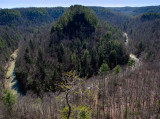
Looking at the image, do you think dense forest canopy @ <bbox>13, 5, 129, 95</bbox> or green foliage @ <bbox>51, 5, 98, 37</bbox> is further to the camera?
green foliage @ <bbox>51, 5, 98, 37</bbox>

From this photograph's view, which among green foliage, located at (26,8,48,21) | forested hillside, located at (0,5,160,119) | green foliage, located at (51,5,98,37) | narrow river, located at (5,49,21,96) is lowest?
narrow river, located at (5,49,21,96)

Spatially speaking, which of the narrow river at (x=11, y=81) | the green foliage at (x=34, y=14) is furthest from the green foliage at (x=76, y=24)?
the green foliage at (x=34, y=14)

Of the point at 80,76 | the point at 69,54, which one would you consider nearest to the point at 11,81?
the point at 69,54

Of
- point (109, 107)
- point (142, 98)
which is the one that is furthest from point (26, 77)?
point (142, 98)

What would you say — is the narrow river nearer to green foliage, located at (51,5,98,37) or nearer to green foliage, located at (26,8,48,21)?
green foliage, located at (51,5,98,37)

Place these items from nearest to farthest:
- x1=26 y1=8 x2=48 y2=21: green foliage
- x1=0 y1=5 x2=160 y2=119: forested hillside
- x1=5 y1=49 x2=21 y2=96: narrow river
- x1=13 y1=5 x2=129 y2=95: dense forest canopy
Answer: x1=0 y1=5 x2=160 y2=119: forested hillside → x1=13 y1=5 x2=129 y2=95: dense forest canopy → x1=5 y1=49 x2=21 y2=96: narrow river → x1=26 y1=8 x2=48 y2=21: green foliage

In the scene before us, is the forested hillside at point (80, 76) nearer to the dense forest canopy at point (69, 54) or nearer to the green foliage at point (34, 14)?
the dense forest canopy at point (69, 54)

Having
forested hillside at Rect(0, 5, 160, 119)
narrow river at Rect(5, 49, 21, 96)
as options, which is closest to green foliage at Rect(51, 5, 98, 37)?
forested hillside at Rect(0, 5, 160, 119)

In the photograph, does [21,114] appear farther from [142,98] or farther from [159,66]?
[159,66]

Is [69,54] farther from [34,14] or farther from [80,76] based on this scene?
[34,14]
